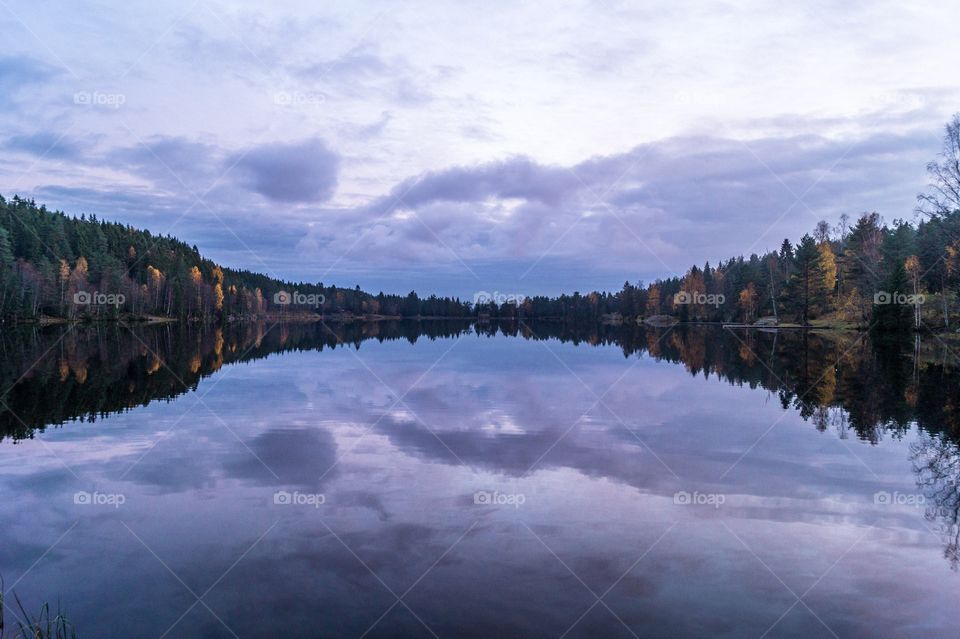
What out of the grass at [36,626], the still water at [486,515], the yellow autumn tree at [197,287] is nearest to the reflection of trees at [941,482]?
the still water at [486,515]

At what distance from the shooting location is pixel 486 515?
1377 cm

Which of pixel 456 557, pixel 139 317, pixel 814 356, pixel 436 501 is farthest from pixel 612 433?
pixel 139 317

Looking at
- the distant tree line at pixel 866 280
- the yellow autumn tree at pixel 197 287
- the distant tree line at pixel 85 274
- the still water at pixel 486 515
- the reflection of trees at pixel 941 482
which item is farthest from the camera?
the yellow autumn tree at pixel 197 287

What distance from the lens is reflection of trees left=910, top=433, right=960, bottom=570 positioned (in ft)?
41.3

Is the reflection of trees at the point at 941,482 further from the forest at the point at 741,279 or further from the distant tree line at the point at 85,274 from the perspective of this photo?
the distant tree line at the point at 85,274

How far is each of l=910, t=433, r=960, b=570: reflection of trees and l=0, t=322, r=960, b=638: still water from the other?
0.31ft

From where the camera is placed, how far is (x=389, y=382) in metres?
38.8

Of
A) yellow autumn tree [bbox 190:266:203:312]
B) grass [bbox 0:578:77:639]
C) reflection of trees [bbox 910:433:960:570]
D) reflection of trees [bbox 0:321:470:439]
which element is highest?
yellow autumn tree [bbox 190:266:203:312]

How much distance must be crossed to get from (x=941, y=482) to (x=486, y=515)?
12250mm

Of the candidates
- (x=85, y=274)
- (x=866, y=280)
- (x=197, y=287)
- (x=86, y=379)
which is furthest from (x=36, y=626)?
(x=197, y=287)

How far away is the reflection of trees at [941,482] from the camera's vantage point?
41.3ft

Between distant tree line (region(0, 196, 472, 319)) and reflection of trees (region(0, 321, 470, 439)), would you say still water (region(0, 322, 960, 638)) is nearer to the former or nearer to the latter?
reflection of trees (region(0, 321, 470, 439))

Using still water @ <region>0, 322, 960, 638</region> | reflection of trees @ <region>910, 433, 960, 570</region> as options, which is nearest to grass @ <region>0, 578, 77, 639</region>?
still water @ <region>0, 322, 960, 638</region>

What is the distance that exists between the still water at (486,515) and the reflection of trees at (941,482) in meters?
0.10
